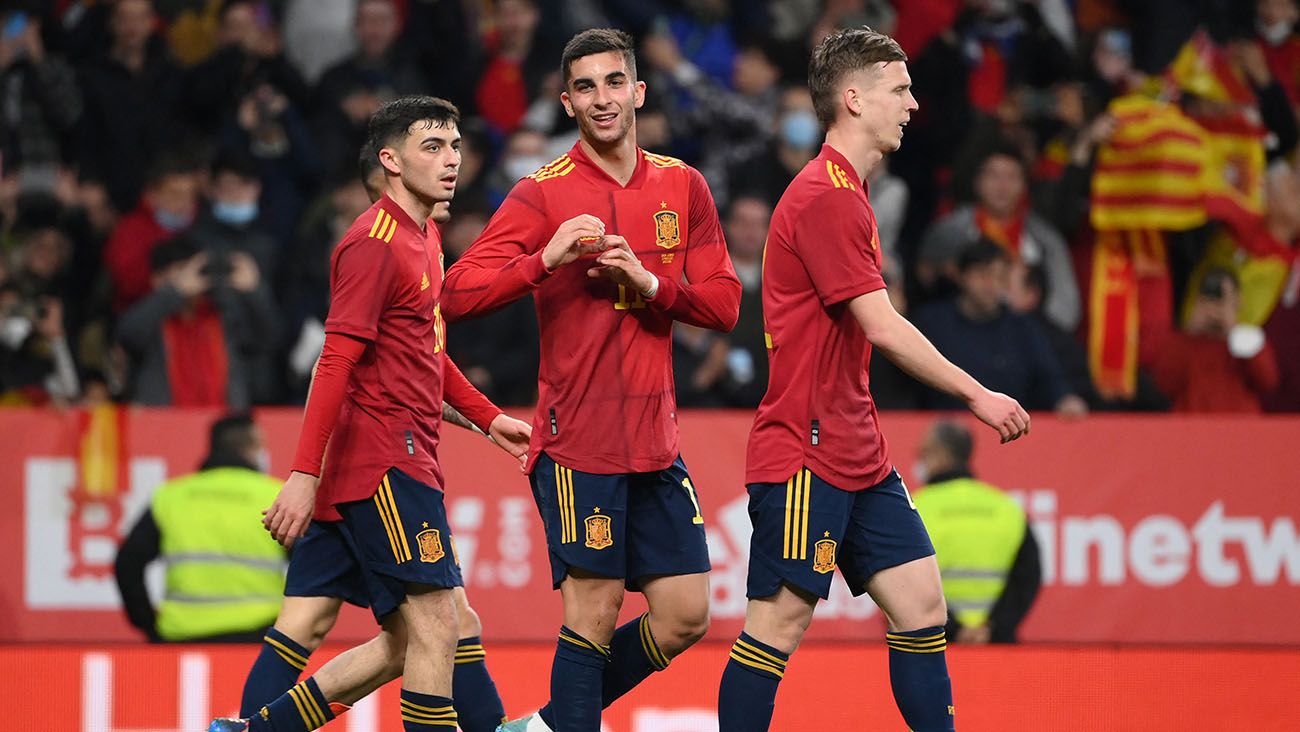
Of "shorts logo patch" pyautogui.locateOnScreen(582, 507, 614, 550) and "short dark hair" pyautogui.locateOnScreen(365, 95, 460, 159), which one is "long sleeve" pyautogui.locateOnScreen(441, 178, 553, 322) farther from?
"shorts logo patch" pyautogui.locateOnScreen(582, 507, 614, 550)

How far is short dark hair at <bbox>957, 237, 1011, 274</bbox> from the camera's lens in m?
9.23

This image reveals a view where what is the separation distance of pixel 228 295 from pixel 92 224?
1537mm

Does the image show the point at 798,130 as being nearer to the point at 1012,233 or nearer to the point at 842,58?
the point at 1012,233

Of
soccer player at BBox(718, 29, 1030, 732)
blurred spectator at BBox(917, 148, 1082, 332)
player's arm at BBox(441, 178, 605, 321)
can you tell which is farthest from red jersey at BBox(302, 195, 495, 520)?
blurred spectator at BBox(917, 148, 1082, 332)

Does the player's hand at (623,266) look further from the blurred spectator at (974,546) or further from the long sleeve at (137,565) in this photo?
the long sleeve at (137,565)

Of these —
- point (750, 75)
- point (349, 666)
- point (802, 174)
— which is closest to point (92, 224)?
point (750, 75)

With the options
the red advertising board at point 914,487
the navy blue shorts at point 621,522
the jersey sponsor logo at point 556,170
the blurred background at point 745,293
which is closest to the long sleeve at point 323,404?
the navy blue shorts at point 621,522

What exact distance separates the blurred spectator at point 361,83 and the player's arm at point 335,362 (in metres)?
5.03

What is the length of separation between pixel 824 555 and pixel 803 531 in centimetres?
9

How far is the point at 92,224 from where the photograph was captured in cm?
→ 1026

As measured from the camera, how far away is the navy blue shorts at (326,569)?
5.68 metres

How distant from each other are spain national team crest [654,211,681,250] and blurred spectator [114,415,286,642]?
319 cm

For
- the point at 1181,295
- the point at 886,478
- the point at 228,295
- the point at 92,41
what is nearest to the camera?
the point at 886,478

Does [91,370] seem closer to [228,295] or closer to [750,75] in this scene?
[228,295]
